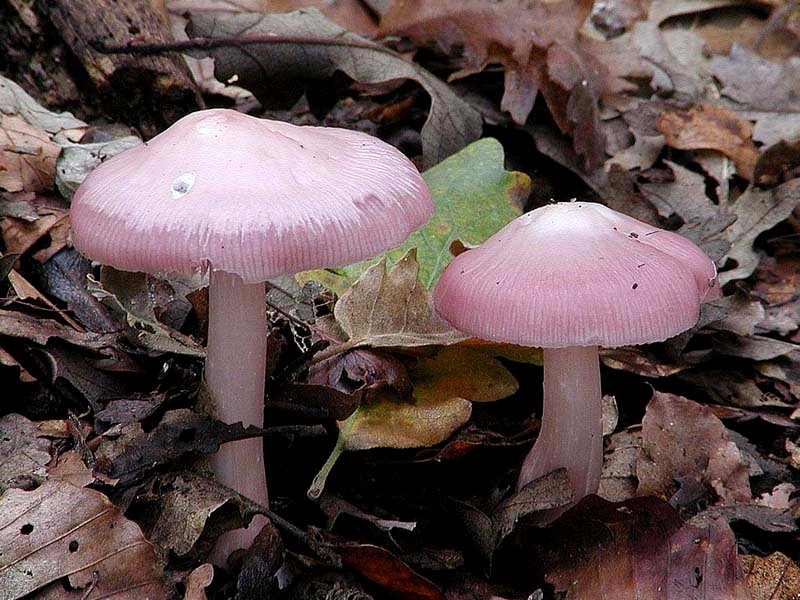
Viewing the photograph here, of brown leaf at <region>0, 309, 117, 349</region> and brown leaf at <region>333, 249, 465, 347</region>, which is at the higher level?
brown leaf at <region>0, 309, 117, 349</region>

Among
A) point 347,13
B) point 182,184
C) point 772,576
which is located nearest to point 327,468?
point 182,184

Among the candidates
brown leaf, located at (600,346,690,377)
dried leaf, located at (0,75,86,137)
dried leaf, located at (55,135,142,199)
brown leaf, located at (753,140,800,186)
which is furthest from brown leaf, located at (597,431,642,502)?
dried leaf, located at (0,75,86,137)

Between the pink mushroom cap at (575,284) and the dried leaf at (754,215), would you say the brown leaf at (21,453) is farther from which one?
the dried leaf at (754,215)

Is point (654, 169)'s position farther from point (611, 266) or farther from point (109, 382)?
point (109, 382)

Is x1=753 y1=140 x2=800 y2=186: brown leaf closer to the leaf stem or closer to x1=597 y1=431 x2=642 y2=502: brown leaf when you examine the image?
x1=597 y1=431 x2=642 y2=502: brown leaf

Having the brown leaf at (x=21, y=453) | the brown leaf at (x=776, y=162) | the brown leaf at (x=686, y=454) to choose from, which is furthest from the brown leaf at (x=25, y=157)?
the brown leaf at (x=776, y=162)

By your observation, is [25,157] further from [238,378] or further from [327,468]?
[327,468]
